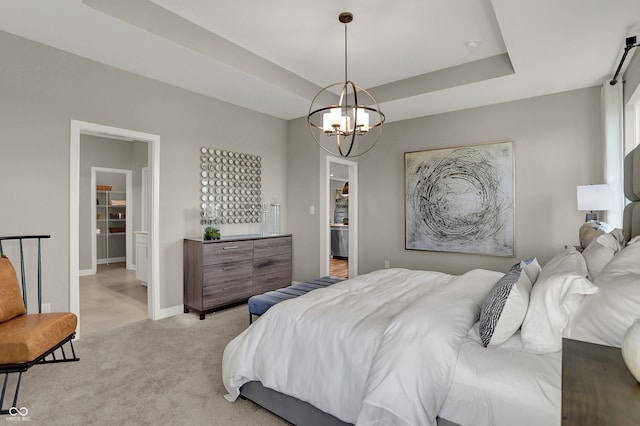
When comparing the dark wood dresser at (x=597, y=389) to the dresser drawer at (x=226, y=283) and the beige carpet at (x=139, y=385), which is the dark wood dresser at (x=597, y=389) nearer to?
the beige carpet at (x=139, y=385)

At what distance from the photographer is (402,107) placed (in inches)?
187

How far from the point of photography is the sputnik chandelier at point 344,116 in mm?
2918

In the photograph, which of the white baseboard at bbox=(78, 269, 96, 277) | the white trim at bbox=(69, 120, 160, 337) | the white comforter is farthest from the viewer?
the white baseboard at bbox=(78, 269, 96, 277)

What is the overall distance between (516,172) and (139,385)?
15.2ft

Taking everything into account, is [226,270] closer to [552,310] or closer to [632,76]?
[552,310]

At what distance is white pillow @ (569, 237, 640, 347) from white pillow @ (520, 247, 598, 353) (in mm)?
45

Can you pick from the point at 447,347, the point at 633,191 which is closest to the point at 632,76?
the point at 633,191

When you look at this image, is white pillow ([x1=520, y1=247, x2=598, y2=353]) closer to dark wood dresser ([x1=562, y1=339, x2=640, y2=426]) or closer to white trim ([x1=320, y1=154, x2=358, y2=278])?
dark wood dresser ([x1=562, y1=339, x2=640, y2=426])

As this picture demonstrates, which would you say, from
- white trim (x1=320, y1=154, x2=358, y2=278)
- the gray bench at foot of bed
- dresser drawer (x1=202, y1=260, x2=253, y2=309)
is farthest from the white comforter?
white trim (x1=320, y1=154, x2=358, y2=278)

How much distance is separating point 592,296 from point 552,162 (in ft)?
11.4

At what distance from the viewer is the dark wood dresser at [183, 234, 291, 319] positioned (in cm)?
396

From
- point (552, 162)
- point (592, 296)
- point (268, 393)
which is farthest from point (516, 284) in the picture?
point (552, 162)

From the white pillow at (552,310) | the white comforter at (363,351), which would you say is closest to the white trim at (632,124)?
the white comforter at (363,351)

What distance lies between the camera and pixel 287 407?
1.97 metres
